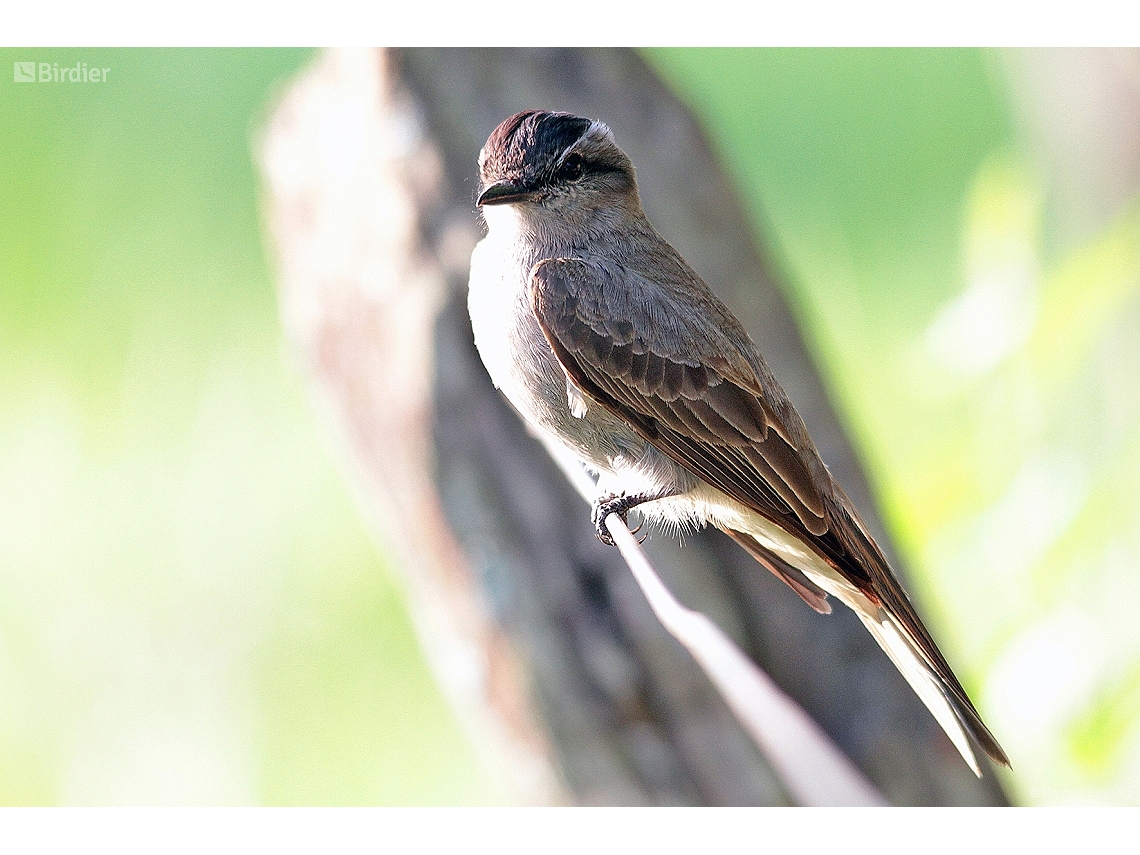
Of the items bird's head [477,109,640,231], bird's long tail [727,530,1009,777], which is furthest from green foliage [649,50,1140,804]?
bird's head [477,109,640,231]

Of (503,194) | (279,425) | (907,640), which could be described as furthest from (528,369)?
(279,425)

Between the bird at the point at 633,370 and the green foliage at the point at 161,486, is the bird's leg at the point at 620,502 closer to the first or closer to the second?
the bird at the point at 633,370

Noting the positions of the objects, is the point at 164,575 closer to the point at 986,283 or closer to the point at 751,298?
the point at 751,298

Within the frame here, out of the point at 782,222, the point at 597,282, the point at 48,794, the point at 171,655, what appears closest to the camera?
the point at 597,282

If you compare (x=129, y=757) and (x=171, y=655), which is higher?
(x=171, y=655)

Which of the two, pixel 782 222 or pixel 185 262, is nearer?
pixel 185 262

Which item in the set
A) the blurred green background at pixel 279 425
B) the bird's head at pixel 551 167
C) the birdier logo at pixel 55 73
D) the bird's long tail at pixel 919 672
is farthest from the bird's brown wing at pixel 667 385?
the birdier logo at pixel 55 73

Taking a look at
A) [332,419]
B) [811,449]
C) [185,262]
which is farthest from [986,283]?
[185,262]
